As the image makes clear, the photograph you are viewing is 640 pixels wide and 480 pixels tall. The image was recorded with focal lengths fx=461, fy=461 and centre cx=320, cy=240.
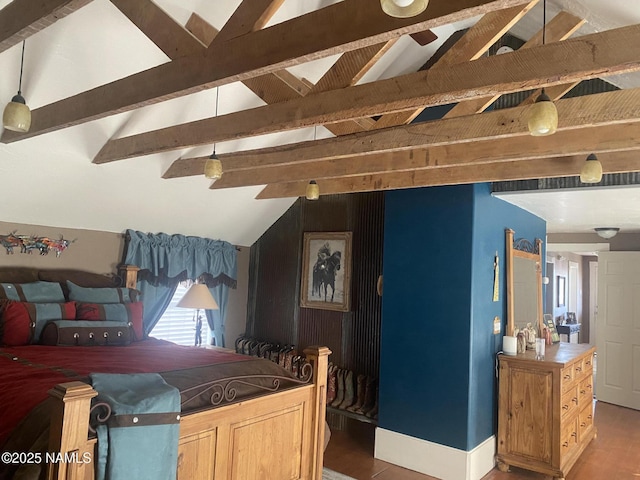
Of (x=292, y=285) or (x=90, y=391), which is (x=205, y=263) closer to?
(x=292, y=285)

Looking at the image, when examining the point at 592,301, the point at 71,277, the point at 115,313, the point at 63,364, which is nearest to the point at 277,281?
the point at 115,313

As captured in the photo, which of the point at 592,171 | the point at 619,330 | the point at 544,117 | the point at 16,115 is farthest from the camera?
the point at 619,330

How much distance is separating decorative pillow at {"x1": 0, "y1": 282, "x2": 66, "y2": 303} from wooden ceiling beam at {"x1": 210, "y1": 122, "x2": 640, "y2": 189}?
1592 millimetres

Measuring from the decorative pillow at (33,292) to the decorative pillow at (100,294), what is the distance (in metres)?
0.10

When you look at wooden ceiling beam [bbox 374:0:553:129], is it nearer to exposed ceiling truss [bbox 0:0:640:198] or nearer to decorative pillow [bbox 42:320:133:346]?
exposed ceiling truss [bbox 0:0:640:198]

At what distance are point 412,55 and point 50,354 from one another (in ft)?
12.1

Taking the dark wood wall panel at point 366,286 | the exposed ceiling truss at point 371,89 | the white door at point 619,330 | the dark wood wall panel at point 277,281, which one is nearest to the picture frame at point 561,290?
the white door at point 619,330

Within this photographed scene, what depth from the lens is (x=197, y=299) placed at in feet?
14.9

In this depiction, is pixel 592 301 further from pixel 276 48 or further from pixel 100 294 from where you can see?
pixel 276 48

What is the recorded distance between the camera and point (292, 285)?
5.39m

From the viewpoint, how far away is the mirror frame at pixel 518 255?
4.16m

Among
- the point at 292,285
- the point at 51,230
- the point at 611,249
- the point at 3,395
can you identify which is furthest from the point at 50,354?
the point at 611,249

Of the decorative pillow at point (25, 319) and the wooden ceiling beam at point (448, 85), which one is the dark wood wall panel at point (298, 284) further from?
the decorative pillow at point (25, 319)

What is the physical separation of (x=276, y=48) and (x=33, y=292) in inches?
117
